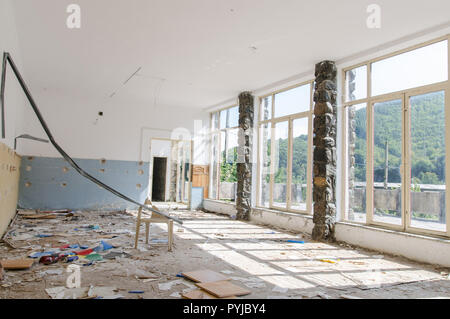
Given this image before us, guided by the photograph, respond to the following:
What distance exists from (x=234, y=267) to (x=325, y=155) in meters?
2.88

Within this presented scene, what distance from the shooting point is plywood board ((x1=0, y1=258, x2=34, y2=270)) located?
343cm

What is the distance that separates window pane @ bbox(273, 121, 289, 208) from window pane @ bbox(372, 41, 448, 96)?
7.88 ft

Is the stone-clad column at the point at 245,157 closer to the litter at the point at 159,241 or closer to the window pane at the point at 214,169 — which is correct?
the window pane at the point at 214,169

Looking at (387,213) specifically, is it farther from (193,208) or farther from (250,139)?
(193,208)

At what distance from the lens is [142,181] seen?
991 centimetres

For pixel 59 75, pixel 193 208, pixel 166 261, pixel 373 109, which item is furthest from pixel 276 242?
pixel 59 75

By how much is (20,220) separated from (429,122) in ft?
25.8

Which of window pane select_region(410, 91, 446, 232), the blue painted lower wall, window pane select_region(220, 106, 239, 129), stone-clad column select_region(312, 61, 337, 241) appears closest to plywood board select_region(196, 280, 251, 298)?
stone-clad column select_region(312, 61, 337, 241)

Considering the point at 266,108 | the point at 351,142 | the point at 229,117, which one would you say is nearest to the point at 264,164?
the point at 266,108

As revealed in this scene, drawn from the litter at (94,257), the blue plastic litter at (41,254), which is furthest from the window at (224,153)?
the blue plastic litter at (41,254)

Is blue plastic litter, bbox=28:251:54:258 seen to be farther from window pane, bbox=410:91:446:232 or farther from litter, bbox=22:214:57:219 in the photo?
window pane, bbox=410:91:446:232

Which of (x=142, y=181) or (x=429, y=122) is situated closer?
(x=429, y=122)

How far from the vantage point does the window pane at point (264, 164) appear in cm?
799

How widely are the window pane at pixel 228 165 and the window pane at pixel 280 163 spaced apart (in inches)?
64.0
